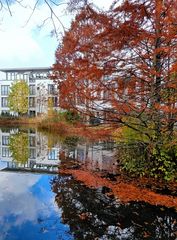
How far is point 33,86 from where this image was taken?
183 ft

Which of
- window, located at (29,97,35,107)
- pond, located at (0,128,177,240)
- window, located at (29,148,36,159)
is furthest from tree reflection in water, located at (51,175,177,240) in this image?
window, located at (29,97,35,107)

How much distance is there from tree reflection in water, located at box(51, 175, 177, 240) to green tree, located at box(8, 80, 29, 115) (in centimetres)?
4493

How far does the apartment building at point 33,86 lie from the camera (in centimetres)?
5100

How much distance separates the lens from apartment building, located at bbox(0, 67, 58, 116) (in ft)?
167

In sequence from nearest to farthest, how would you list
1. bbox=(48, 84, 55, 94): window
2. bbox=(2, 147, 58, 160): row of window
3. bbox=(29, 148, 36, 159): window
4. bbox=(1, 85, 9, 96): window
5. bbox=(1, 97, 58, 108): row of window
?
bbox=(2, 147, 58, 160): row of window
bbox=(29, 148, 36, 159): window
bbox=(1, 97, 58, 108): row of window
bbox=(48, 84, 55, 94): window
bbox=(1, 85, 9, 96): window

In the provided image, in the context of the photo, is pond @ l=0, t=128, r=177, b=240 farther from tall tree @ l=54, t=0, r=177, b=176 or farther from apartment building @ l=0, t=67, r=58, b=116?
apartment building @ l=0, t=67, r=58, b=116

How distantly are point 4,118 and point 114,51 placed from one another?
38718mm

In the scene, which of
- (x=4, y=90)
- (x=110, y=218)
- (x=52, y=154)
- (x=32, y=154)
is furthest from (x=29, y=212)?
(x=4, y=90)

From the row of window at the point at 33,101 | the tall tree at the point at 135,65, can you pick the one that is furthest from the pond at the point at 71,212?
the row of window at the point at 33,101

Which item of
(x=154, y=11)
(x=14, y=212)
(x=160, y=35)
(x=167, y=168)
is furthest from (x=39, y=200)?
(x=154, y=11)

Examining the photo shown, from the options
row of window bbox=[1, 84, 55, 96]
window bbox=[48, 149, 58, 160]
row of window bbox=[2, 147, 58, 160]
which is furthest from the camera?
row of window bbox=[1, 84, 55, 96]

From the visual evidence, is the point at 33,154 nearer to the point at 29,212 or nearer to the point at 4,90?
the point at 29,212

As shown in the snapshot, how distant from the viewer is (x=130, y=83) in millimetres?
10109

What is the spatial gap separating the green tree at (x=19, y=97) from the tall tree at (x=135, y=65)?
43141 millimetres
